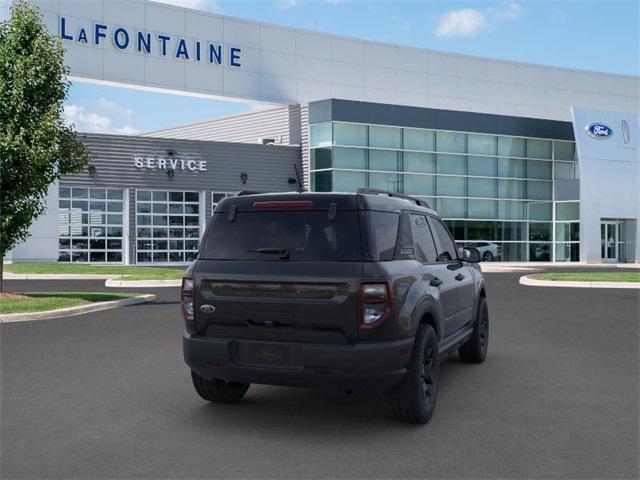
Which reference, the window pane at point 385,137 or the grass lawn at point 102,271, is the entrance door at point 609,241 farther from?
the grass lawn at point 102,271

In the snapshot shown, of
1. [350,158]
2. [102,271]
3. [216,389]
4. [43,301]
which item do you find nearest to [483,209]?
[350,158]

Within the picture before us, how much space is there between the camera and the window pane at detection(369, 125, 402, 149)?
37000mm

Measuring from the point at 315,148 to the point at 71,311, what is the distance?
79.5 ft

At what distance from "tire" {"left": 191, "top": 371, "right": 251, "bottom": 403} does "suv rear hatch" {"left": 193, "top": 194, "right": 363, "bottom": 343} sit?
756mm

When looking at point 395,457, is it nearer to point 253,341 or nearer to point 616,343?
point 253,341

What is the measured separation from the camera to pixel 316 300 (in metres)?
5.38

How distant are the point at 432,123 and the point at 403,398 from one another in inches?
1346

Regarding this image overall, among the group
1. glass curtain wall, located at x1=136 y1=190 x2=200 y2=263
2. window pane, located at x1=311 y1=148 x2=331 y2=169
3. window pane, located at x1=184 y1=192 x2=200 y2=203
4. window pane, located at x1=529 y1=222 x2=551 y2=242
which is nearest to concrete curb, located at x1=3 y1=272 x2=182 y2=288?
glass curtain wall, located at x1=136 y1=190 x2=200 y2=263

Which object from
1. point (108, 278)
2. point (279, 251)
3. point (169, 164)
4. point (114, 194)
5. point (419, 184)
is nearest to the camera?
point (279, 251)

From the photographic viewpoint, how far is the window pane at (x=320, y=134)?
36125mm

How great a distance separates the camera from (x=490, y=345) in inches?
396

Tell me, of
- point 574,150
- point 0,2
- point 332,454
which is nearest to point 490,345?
point 332,454

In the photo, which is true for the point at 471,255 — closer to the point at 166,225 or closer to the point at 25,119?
the point at 25,119

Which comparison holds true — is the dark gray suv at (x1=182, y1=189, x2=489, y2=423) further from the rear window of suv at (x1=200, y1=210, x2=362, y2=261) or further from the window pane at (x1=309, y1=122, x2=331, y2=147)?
the window pane at (x1=309, y1=122, x2=331, y2=147)
